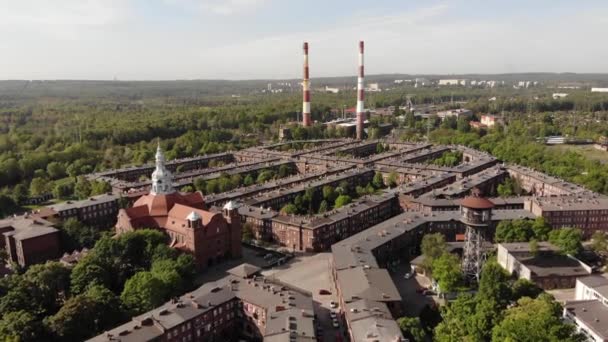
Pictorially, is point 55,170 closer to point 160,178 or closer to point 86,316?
point 160,178

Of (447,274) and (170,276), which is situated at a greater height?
(170,276)

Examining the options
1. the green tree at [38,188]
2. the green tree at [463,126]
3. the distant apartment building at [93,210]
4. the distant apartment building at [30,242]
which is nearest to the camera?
the distant apartment building at [30,242]

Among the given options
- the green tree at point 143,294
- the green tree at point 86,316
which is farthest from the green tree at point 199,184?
the green tree at point 86,316

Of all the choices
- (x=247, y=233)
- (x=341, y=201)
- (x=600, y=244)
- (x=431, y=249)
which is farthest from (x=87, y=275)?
(x=600, y=244)

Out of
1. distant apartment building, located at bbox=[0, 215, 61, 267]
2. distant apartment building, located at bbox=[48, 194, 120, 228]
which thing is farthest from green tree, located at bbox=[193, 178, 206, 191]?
→ distant apartment building, located at bbox=[0, 215, 61, 267]

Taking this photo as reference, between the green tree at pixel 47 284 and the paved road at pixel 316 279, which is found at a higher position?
the green tree at pixel 47 284

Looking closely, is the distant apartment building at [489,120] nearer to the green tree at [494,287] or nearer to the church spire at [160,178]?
the green tree at [494,287]

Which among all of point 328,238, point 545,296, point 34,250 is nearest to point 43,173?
point 34,250
